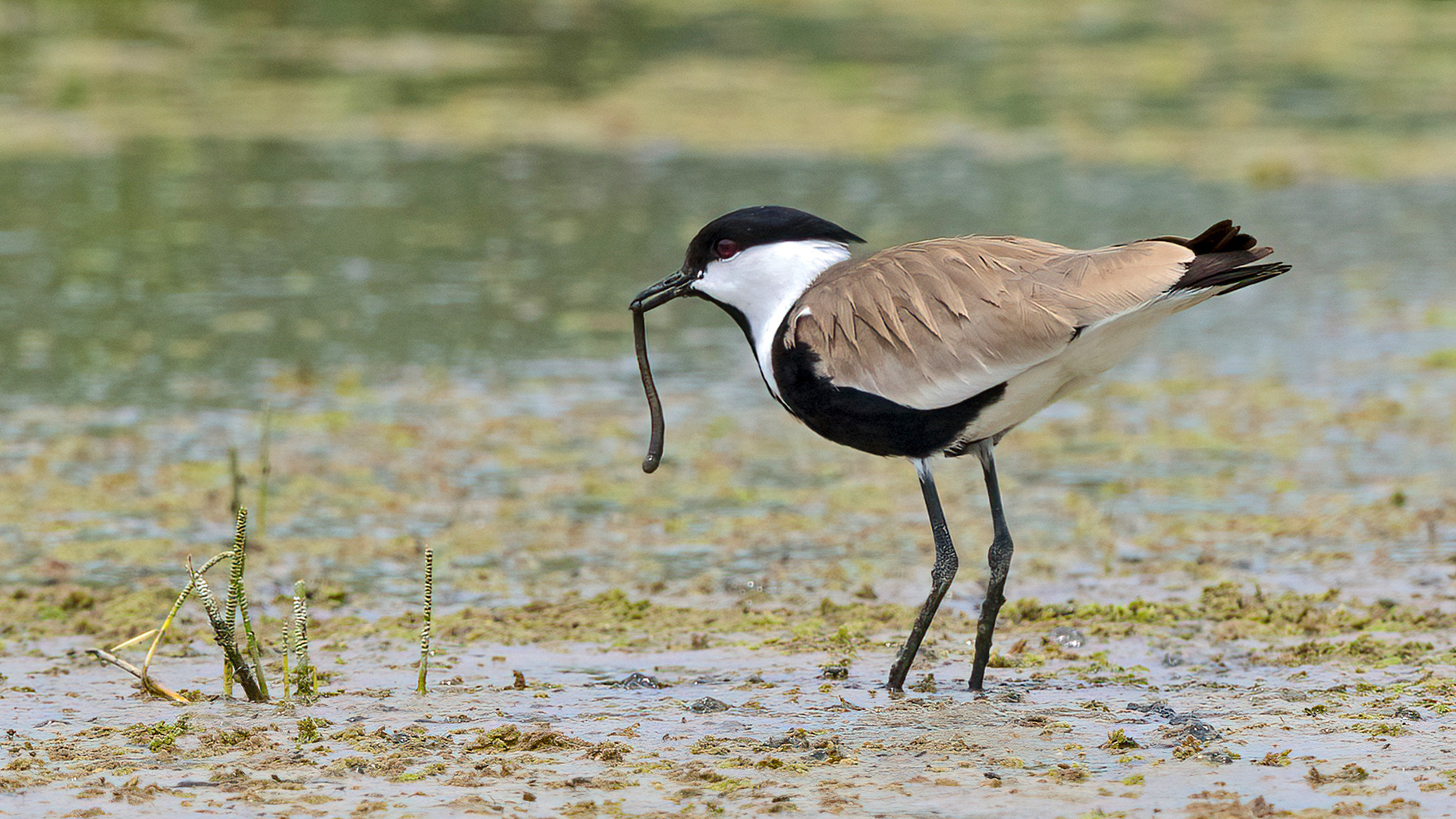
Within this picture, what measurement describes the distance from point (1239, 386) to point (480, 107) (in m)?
10.3

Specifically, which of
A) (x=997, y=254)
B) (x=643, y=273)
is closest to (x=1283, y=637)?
(x=997, y=254)

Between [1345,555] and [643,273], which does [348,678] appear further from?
[643,273]

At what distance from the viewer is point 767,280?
16.1ft

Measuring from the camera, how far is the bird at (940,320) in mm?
4414

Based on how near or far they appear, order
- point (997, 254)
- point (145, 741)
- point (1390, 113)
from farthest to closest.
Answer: point (1390, 113)
point (997, 254)
point (145, 741)

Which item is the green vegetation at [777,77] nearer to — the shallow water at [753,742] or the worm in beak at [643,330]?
the worm in beak at [643,330]

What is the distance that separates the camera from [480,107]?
1727cm

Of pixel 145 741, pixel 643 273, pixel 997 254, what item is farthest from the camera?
pixel 643 273

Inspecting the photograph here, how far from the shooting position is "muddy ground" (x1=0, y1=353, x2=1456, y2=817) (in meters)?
3.90

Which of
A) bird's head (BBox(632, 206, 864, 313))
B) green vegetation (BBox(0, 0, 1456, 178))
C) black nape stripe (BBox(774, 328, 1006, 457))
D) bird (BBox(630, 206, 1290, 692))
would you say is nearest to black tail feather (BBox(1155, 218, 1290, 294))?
bird (BBox(630, 206, 1290, 692))

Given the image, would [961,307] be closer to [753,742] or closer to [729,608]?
[753,742]

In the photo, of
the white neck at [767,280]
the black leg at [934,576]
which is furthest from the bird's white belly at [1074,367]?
the white neck at [767,280]

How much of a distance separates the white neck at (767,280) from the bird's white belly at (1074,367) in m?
0.62

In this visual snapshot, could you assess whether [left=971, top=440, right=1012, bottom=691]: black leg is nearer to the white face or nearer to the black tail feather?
the white face
